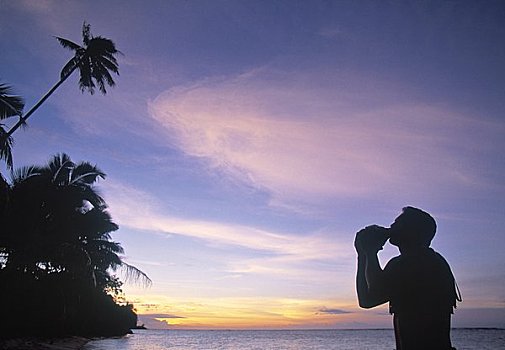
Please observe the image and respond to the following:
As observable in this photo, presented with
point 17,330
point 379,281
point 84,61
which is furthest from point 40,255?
point 379,281

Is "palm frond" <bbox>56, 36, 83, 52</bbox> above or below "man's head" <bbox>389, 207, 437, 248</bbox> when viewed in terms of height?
above

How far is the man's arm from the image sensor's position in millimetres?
2146

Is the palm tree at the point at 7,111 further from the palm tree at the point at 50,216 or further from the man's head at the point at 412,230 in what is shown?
the man's head at the point at 412,230

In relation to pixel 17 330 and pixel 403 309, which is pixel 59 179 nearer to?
pixel 17 330

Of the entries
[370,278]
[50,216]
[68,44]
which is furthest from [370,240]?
[50,216]

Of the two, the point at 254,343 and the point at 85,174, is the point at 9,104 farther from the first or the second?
the point at 254,343

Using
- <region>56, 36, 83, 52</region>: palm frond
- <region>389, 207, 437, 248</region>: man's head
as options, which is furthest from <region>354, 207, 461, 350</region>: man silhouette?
<region>56, 36, 83, 52</region>: palm frond

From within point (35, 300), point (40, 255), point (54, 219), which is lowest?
point (35, 300)

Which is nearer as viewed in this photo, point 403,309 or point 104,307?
point 403,309

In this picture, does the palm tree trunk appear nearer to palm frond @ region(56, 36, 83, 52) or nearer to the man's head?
palm frond @ region(56, 36, 83, 52)

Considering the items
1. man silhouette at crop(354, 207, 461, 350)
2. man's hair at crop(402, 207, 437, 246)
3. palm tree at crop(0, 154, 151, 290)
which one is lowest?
man silhouette at crop(354, 207, 461, 350)

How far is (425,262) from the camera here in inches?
87.7

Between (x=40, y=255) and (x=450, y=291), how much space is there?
23411mm

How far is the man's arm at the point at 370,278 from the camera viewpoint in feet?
7.04
